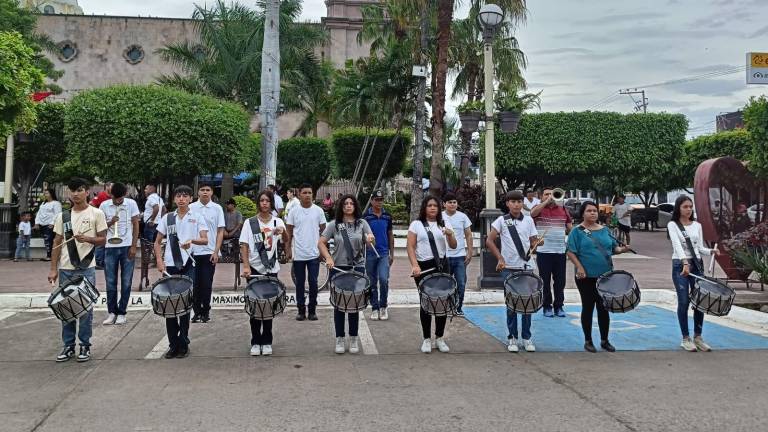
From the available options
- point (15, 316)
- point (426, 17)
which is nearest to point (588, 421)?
point (15, 316)

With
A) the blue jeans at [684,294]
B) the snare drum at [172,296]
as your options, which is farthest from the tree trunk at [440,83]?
the snare drum at [172,296]

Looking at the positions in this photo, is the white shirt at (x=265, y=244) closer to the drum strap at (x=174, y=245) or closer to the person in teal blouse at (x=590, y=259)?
the drum strap at (x=174, y=245)

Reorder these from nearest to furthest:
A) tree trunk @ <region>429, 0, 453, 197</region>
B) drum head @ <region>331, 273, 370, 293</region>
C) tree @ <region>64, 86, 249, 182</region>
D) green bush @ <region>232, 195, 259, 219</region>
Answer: drum head @ <region>331, 273, 370, 293</region>, tree @ <region>64, 86, 249, 182</region>, tree trunk @ <region>429, 0, 453, 197</region>, green bush @ <region>232, 195, 259, 219</region>

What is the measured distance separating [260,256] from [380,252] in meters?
2.06

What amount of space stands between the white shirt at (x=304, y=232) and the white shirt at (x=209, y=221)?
108 centimetres

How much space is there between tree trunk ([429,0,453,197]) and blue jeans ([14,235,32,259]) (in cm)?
1108

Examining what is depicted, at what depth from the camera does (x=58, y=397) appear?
16.3ft

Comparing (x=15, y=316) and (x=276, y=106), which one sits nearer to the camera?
(x=15, y=316)

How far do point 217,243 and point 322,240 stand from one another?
1.18 m

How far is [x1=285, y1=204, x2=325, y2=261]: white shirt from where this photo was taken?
769 cm

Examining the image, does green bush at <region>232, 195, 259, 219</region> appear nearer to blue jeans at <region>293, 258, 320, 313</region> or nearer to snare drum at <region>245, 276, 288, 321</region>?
blue jeans at <region>293, 258, 320, 313</region>

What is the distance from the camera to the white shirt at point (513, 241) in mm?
6863

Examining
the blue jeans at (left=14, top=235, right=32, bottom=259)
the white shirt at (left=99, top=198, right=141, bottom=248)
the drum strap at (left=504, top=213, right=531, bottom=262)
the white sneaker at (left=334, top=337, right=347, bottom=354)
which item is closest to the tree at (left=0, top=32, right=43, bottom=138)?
the blue jeans at (left=14, top=235, right=32, bottom=259)

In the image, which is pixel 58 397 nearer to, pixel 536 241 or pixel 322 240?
pixel 322 240
